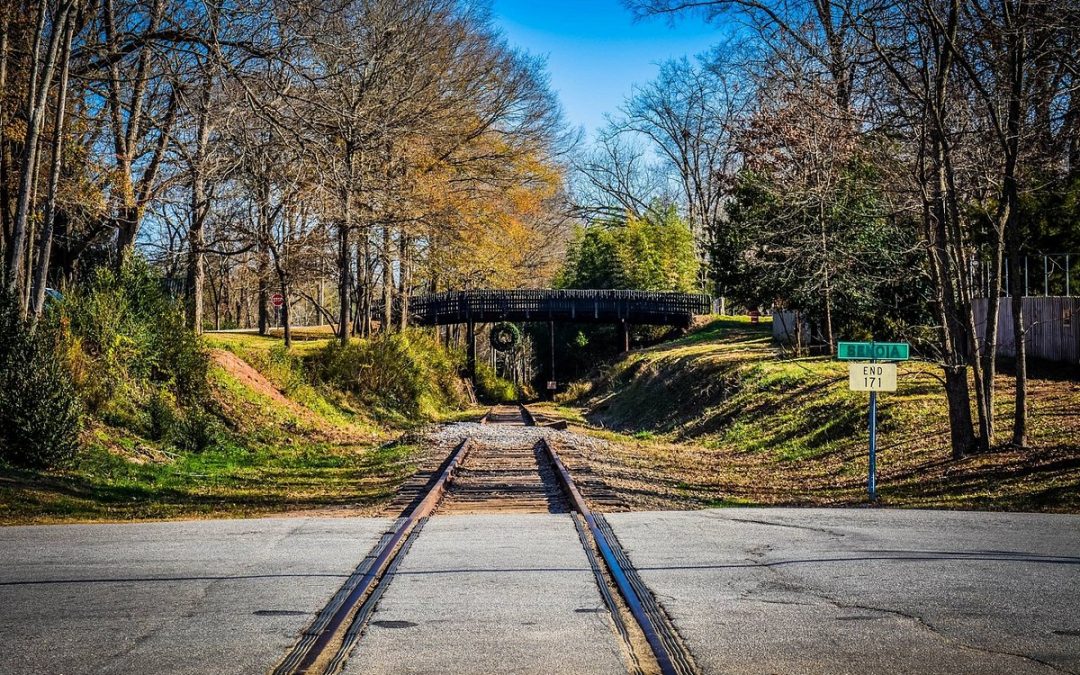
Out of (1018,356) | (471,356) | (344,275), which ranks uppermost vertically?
(344,275)

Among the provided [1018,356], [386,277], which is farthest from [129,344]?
[386,277]

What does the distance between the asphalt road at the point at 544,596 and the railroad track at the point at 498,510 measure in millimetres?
130

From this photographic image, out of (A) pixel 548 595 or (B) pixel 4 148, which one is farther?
(B) pixel 4 148

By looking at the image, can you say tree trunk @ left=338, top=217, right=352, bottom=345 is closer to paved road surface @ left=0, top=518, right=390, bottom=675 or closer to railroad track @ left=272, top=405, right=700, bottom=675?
railroad track @ left=272, top=405, right=700, bottom=675

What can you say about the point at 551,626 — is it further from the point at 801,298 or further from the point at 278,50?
the point at 801,298

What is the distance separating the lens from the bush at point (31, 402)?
566 inches

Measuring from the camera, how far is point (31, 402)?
1445 cm

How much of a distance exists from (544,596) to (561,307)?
5392 cm

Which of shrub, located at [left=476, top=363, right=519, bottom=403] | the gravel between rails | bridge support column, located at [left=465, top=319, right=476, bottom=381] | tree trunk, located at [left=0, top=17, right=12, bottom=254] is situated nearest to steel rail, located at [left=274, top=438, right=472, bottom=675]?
the gravel between rails

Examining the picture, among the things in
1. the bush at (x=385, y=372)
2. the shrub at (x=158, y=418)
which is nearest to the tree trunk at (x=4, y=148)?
the shrub at (x=158, y=418)

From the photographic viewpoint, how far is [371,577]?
7.42m

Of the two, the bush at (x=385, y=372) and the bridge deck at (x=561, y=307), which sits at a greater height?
the bridge deck at (x=561, y=307)

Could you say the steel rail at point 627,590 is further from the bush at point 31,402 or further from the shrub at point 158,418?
the shrub at point 158,418

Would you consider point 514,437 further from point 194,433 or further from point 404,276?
point 404,276
